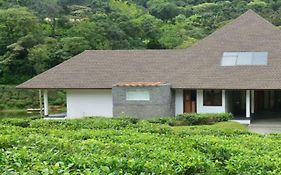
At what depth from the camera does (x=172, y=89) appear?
24984 millimetres

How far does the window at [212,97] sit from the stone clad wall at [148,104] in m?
1.95

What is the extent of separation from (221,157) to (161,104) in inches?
564

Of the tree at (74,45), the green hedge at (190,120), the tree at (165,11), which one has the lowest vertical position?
the green hedge at (190,120)

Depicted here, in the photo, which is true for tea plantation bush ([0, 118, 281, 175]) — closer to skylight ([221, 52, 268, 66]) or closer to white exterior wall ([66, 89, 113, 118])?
white exterior wall ([66, 89, 113, 118])

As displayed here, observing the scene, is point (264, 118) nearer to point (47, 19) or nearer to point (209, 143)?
point (209, 143)

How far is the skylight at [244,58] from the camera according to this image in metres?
25.3

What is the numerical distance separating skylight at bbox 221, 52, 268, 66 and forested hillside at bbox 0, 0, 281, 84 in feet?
46.0

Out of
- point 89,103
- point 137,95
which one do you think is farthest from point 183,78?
point 89,103

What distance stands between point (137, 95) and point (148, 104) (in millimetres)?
696

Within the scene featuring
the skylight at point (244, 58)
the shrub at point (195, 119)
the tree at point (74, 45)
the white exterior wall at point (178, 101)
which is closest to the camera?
the shrub at point (195, 119)

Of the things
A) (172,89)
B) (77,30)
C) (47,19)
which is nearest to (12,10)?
(77,30)

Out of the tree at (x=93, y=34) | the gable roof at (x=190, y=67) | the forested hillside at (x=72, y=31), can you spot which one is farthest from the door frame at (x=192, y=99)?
the tree at (x=93, y=34)

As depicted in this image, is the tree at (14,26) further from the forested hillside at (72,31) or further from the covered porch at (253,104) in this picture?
the covered porch at (253,104)

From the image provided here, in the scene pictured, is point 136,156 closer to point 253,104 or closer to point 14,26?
point 253,104
